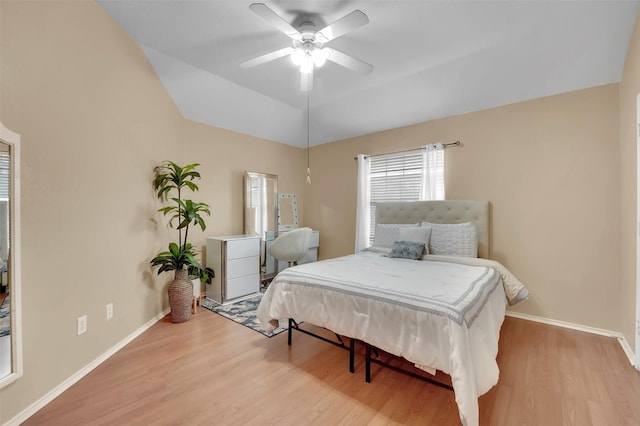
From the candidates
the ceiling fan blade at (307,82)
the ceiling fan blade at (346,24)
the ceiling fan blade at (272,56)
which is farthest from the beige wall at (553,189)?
the ceiling fan blade at (272,56)

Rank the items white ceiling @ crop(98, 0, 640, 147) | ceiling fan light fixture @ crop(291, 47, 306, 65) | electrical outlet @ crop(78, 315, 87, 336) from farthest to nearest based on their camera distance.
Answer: ceiling fan light fixture @ crop(291, 47, 306, 65)
white ceiling @ crop(98, 0, 640, 147)
electrical outlet @ crop(78, 315, 87, 336)

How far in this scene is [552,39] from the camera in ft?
7.87

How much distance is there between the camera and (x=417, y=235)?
321 centimetres

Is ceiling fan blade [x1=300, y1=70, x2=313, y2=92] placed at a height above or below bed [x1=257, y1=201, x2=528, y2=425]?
above

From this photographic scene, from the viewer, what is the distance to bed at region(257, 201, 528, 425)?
147cm

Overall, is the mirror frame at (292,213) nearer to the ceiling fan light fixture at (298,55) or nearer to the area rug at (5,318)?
the ceiling fan light fixture at (298,55)

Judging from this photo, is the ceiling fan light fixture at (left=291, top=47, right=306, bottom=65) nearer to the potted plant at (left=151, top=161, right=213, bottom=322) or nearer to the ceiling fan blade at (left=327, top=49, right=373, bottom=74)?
the ceiling fan blade at (left=327, top=49, right=373, bottom=74)

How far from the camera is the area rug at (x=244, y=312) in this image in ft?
9.24

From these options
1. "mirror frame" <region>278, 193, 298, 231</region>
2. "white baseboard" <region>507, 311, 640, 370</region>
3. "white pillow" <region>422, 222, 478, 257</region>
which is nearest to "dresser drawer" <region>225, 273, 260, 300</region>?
"mirror frame" <region>278, 193, 298, 231</region>

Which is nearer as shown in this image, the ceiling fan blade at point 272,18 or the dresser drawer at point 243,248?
the ceiling fan blade at point 272,18

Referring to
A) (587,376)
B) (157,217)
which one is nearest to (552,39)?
(587,376)

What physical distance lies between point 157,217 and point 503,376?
3.48m

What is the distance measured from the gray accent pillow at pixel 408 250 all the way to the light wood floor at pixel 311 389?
3.56ft

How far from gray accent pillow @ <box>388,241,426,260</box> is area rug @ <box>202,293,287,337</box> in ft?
4.80
